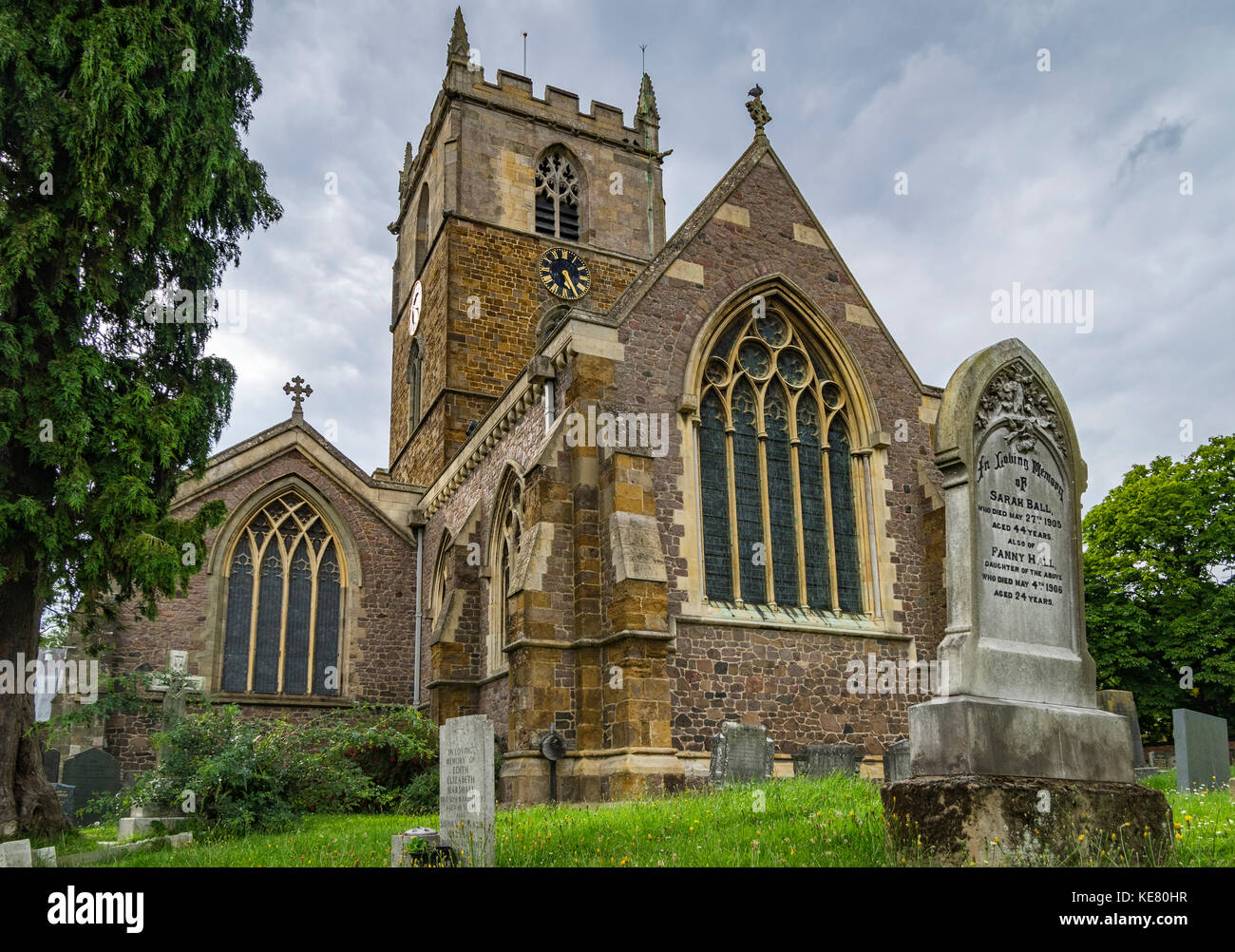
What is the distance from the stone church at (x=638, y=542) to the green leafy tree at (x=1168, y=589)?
15826mm

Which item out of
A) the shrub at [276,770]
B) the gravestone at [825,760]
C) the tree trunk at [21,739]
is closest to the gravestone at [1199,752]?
the gravestone at [825,760]

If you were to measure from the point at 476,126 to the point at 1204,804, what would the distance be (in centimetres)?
2592

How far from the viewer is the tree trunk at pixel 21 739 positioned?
477 inches

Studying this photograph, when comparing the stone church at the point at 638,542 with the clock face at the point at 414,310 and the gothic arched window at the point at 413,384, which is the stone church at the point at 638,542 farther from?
the clock face at the point at 414,310

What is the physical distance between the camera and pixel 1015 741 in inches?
286

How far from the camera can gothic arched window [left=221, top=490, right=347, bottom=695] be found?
22.8m

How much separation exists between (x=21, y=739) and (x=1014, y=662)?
11553mm

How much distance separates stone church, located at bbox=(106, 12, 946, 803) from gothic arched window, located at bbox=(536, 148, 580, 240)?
624 cm

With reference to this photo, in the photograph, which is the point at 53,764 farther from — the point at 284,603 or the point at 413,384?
the point at 413,384

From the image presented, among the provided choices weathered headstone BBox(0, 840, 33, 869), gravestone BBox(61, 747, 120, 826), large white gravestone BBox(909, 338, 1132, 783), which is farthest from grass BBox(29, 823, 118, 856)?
large white gravestone BBox(909, 338, 1132, 783)

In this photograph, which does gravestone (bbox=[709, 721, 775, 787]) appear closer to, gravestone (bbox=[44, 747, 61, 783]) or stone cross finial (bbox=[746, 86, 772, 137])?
stone cross finial (bbox=[746, 86, 772, 137])

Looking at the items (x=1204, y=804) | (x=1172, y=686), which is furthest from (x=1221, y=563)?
(x=1204, y=804)
